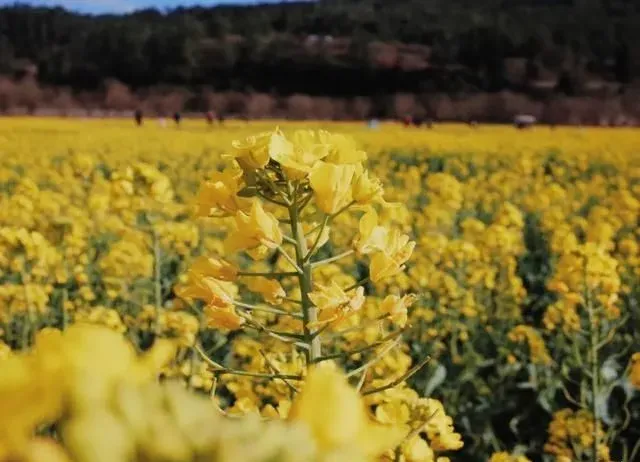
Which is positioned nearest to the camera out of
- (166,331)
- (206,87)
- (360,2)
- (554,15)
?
(166,331)

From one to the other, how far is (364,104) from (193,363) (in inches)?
1257

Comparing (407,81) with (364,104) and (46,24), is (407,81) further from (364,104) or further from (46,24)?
(46,24)

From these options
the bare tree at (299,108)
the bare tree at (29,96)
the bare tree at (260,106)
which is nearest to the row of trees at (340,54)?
the bare tree at (29,96)

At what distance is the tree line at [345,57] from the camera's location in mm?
37344

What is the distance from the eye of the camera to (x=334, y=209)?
1.39 m

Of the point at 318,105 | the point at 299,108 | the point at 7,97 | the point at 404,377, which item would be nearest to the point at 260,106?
Result: the point at 299,108

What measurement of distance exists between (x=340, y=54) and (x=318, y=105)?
811 centimetres

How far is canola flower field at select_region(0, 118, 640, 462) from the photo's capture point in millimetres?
493

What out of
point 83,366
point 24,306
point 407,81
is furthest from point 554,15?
point 83,366

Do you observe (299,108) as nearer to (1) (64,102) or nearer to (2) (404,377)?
(1) (64,102)

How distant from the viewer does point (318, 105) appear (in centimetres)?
3378

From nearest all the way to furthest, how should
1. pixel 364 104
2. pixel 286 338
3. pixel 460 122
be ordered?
pixel 286 338 < pixel 460 122 < pixel 364 104

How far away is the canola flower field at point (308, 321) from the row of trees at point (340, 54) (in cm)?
2721

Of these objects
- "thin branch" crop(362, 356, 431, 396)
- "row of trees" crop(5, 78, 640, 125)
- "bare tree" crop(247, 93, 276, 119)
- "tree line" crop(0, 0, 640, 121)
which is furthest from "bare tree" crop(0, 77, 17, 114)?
"thin branch" crop(362, 356, 431, 396)
